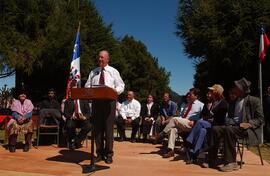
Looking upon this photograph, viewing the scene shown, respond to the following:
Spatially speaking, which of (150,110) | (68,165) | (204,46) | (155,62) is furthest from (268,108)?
(155,62)

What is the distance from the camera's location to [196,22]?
55.2 feet

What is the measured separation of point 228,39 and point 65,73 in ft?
33.0

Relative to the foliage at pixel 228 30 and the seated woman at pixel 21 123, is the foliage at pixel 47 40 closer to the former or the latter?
the foliage at pixel 228 30

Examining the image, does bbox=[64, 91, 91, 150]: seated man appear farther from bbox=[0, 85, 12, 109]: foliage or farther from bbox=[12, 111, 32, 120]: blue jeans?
bbox=[0, 85, 12, 109]: foliage

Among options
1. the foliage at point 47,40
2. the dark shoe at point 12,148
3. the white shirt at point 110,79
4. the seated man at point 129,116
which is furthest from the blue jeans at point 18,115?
the foliage at point 47,40

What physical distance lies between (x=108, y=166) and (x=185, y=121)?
6.52 ft

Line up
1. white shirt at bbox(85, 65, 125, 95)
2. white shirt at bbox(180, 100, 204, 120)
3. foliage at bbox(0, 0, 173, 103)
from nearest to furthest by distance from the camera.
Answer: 1. white shirt at bbox(85, 65, 125, 95)
2. white shirt at bbox(180, 100, 204, 120)
3. foliage at bbox(0, 0, 173, 103)

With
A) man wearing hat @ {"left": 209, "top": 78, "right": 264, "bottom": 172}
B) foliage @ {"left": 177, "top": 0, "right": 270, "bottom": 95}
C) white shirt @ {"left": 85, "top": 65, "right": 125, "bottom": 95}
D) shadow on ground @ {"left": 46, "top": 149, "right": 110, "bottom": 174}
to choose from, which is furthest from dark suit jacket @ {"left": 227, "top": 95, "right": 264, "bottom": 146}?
foliage @ {"left": 177, "top": 0, "right": 270, "bottom": 95}

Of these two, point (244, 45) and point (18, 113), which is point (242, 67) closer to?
point (244, 45)

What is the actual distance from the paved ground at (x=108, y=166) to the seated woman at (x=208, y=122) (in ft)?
1.05

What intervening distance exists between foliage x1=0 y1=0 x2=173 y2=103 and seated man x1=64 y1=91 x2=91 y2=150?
9.08 meters

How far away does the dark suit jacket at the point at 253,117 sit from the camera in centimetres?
719

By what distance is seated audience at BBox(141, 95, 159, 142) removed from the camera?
12328 millimetres

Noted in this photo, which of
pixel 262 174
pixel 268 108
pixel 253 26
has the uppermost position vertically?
pixel 253 26
